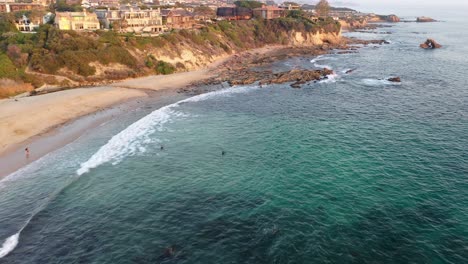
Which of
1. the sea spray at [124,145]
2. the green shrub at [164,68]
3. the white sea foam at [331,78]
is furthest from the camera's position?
the green shrub at [164,68]

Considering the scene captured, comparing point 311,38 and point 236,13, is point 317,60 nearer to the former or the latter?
point 311,38

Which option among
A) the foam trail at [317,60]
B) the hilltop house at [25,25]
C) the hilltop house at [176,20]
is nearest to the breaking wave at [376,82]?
the foam trail at [317,60]

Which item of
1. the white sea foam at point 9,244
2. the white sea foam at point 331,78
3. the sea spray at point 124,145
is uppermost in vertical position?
the white sea foam at point 331,78

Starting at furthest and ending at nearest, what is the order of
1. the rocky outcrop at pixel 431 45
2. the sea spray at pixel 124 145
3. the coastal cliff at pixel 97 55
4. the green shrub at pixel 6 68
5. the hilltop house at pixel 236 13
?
1. the hilltop house at pixel 236 13
2. the rocky outcrop at pixel 431 45
3. the coastal cliff at pixel 97 55
4. the green shrub at pixel 6 68
5. the sea spray at pixel 124 145

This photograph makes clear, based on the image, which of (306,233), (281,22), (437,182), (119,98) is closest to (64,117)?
(119,98)

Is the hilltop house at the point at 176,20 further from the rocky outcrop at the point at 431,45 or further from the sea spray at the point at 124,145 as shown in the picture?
the rocky outcrop at the point at 431,45

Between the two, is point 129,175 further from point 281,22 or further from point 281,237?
point 281,22
